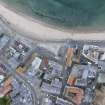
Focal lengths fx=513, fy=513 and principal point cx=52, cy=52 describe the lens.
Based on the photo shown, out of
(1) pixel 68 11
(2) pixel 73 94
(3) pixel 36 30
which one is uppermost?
(1) pixel 68 11

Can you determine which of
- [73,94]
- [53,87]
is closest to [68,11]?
[53,87]

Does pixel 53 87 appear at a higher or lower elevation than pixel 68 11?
lower

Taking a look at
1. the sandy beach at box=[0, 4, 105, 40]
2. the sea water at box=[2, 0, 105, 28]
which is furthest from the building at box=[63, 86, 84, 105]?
the sea water at box=[2, 0, 105, 28]

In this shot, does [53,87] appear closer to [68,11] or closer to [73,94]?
[73,94]

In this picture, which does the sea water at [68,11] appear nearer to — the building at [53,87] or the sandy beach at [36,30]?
the sandy beach at [36,30]

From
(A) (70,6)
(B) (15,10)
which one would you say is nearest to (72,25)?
(A) (70,6)

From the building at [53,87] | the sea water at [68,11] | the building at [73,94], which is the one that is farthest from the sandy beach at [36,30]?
the building at [73,94]

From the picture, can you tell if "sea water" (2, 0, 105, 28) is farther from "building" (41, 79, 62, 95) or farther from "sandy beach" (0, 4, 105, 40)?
"building" (41, 79, 62, 95)

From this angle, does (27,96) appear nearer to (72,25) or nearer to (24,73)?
(24,73)
